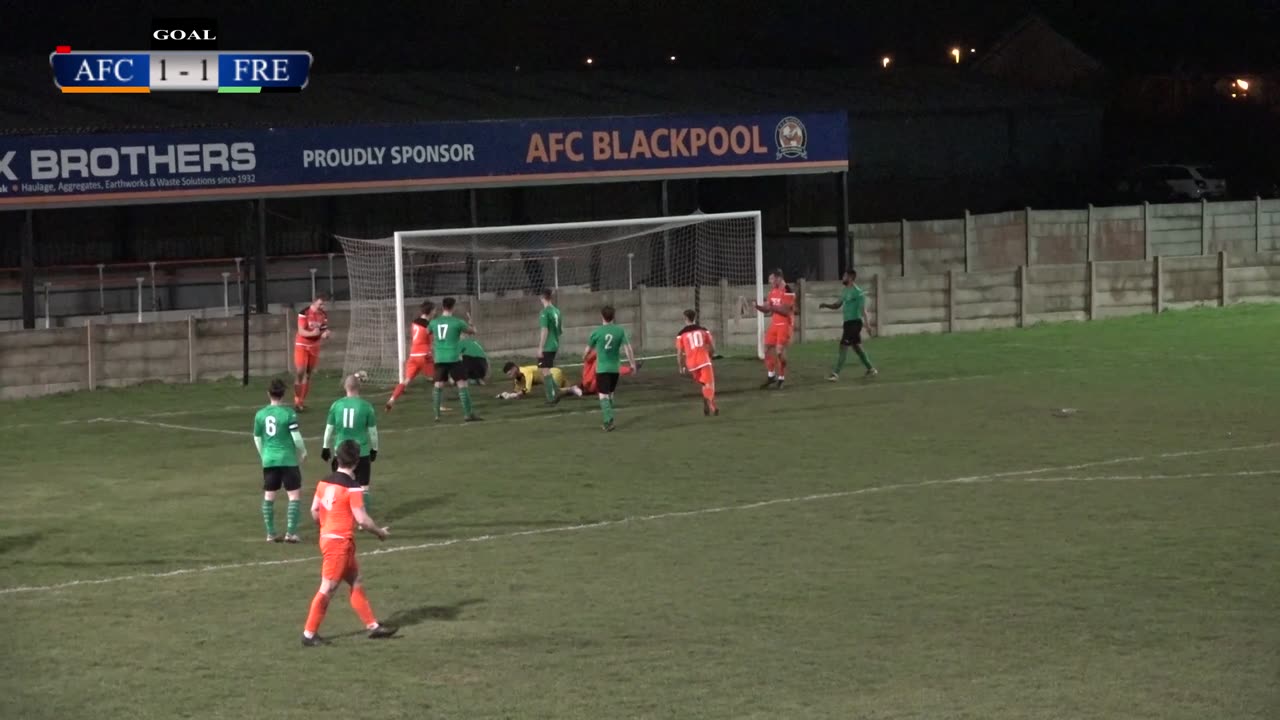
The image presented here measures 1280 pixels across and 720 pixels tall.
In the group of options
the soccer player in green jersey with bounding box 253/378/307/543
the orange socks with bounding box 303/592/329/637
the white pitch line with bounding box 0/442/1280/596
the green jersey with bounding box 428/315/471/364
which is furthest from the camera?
the green jersey with bounding box 428/315/471/364

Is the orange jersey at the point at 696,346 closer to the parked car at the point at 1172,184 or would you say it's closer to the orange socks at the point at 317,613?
the orange socks at the point at 317,613

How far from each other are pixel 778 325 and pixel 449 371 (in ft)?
21.7

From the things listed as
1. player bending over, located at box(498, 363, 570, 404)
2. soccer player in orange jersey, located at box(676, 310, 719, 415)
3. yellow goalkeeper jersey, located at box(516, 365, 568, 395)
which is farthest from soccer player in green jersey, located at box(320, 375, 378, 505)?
yellow goalkeeper jersey, located at box(516, 365, 568, 395)

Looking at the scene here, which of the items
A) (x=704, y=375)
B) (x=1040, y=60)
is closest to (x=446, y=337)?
(x=704, y=375)

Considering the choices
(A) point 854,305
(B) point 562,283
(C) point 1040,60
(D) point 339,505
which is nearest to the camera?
(D) point 339,505

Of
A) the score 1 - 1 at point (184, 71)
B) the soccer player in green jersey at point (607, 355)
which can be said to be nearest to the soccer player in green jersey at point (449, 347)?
the soccer player in green jersey at point (607, 355)

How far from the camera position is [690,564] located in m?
18.0

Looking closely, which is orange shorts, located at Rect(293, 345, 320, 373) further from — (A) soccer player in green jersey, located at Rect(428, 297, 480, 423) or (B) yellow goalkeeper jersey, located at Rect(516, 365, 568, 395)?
(B) yellow goalkeeper jersey, located at Rect(516, 365, 568, 395)

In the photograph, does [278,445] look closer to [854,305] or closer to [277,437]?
Result: [277,437]

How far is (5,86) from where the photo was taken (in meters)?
48.6

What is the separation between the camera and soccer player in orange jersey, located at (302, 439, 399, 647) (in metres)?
14.5

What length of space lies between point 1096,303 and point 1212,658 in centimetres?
3201

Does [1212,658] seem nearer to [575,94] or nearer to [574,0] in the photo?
[575,94]

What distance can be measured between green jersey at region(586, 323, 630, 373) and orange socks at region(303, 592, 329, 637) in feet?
42.5
